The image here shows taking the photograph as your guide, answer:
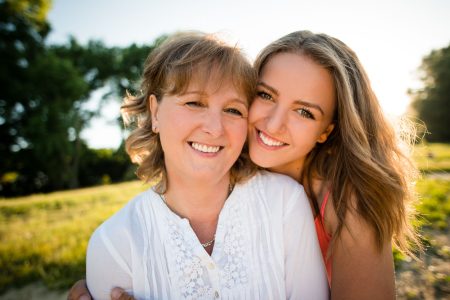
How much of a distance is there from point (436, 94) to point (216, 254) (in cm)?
3838

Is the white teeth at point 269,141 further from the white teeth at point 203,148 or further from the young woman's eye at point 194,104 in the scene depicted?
the young woman's eye at point 194,104

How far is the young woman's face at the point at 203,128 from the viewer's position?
1952 mm

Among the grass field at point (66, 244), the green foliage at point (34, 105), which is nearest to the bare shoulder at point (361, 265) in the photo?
the grass field at point (66, 244)

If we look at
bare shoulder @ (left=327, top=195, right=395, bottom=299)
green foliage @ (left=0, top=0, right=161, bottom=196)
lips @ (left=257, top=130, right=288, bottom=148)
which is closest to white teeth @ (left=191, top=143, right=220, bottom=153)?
lips @ (left=257, top=130, right=288, bottom=148)

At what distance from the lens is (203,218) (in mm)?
2229

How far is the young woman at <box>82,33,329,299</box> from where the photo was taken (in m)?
1.85

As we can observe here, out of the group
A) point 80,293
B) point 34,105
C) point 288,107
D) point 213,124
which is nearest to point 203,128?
point 213,124

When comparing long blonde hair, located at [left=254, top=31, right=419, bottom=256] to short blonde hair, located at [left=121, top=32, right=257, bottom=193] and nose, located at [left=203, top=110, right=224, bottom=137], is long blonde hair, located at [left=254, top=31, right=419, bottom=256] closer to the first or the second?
short blonde hair, located at [left=121, top=32, right=257, bottom=193]

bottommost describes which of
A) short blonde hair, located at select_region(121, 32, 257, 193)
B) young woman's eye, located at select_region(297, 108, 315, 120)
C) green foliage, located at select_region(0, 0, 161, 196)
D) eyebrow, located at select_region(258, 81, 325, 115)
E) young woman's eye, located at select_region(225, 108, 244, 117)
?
green foliage, located at select_region(0, 0, 161, 196)

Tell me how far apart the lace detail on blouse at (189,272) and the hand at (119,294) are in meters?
0.32

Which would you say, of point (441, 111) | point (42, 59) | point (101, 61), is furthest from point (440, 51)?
point (42, 59)

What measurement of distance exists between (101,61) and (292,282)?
29519 mm

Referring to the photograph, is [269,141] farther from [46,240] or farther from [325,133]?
[46,240]

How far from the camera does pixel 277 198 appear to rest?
86.0 inches
